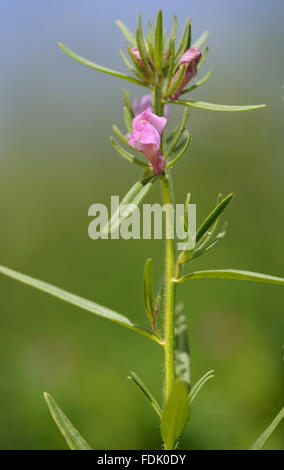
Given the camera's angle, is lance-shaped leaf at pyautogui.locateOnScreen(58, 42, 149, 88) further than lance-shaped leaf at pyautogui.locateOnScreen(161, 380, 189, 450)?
Yes

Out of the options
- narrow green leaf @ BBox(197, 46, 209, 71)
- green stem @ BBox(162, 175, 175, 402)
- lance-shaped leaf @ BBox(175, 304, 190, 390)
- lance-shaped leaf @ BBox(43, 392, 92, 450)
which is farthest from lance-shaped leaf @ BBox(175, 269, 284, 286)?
narrow green leaf @ BBox(197, 46, 209, 71)

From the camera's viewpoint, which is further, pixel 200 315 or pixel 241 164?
pixel 241 164

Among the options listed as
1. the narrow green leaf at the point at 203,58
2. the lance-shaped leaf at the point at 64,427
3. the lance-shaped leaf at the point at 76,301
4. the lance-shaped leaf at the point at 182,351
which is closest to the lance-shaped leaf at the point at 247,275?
the lance-shaped leaf at the point at 76,301

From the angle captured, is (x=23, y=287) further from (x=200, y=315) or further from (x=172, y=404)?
(x=172, y=404)

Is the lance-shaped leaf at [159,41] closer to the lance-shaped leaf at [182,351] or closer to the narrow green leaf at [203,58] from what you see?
the narrow green leaf at [203,58]

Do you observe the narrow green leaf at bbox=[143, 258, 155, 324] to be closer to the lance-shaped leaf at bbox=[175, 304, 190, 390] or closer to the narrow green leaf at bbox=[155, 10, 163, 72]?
the lance-shaped leaf at bbox=[175, 304, 190, 390]

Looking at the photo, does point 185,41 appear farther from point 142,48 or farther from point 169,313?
point 169,313
